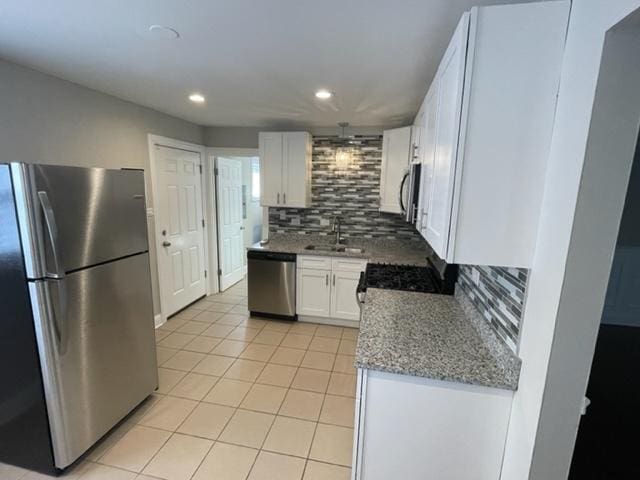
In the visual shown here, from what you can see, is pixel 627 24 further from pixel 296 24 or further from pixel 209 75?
pixel 209 75

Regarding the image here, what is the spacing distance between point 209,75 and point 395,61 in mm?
1248

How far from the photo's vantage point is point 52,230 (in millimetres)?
1509

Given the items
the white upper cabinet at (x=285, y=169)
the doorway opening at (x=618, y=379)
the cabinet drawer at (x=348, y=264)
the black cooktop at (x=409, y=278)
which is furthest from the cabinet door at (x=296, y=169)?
the doorway opening at (x=618, y=379)

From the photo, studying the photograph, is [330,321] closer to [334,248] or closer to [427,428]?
[334,248]

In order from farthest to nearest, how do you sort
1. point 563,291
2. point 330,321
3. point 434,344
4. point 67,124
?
point 330,321 < point 67,124 < point 434,344 < point 563,291

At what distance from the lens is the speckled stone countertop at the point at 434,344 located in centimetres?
123

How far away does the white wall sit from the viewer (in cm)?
87

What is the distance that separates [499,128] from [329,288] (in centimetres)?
267

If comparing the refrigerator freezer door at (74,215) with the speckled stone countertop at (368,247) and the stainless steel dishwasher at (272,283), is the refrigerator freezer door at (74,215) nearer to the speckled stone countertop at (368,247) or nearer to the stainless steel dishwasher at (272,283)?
the stainless steel dishwasher at (272,283)

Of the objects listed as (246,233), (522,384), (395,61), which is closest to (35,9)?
(395,61)

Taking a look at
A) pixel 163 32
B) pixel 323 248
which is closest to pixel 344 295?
pixel 323 248

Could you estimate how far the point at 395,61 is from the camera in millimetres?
1821

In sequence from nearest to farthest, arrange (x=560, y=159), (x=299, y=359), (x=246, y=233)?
(x=560, y=159) < (x=299, y=359) < (x=246, y=233)

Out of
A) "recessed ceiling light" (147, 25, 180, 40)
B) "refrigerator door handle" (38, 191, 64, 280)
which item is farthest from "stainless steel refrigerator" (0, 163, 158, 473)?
"recessed ceiling light" (147, 25, 180, 40)
